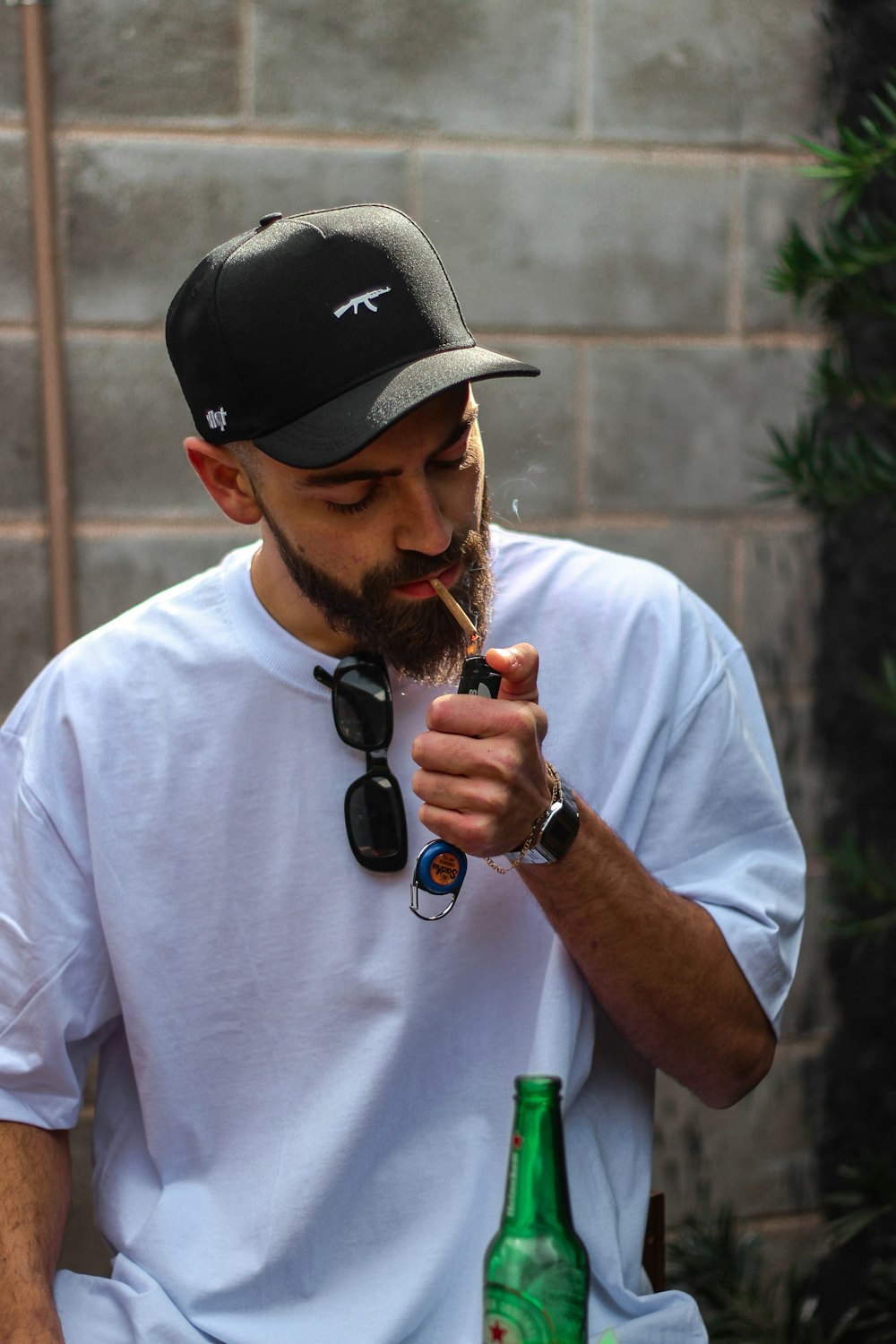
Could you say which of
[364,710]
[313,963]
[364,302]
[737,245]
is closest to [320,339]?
[364,302]

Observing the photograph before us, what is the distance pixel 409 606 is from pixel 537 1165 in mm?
651

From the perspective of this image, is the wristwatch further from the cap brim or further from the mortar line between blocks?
the mortar line between blocks

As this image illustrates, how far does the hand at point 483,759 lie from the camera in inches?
49.0

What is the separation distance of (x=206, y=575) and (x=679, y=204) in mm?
1135

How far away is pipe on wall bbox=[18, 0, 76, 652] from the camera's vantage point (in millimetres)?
2145

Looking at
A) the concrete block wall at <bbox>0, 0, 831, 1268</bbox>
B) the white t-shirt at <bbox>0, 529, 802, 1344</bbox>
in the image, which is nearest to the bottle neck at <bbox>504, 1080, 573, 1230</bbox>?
the white t-shirt at <bbox>0, 529, 802, 1344</bbox>

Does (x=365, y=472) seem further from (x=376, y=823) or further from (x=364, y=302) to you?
(x=376, y=823)

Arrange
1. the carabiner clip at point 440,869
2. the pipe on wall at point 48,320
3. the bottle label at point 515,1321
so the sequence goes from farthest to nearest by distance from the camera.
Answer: the pipe on wall at point 48,320, the carabiner clip at point 440,869, the bottle label at point 515,1321

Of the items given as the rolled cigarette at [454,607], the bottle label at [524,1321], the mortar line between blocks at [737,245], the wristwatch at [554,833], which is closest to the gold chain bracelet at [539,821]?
the wristwatch at [554,833]

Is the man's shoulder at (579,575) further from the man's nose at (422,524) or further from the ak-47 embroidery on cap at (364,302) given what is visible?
the ak-47 embroidery on cap at (364,302)

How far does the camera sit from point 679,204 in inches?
94.1

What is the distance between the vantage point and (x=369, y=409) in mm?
1401

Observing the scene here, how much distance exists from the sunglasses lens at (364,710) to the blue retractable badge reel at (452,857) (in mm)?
192

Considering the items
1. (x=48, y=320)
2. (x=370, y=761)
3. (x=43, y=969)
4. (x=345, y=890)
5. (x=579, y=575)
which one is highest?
(x=48, y=320)
